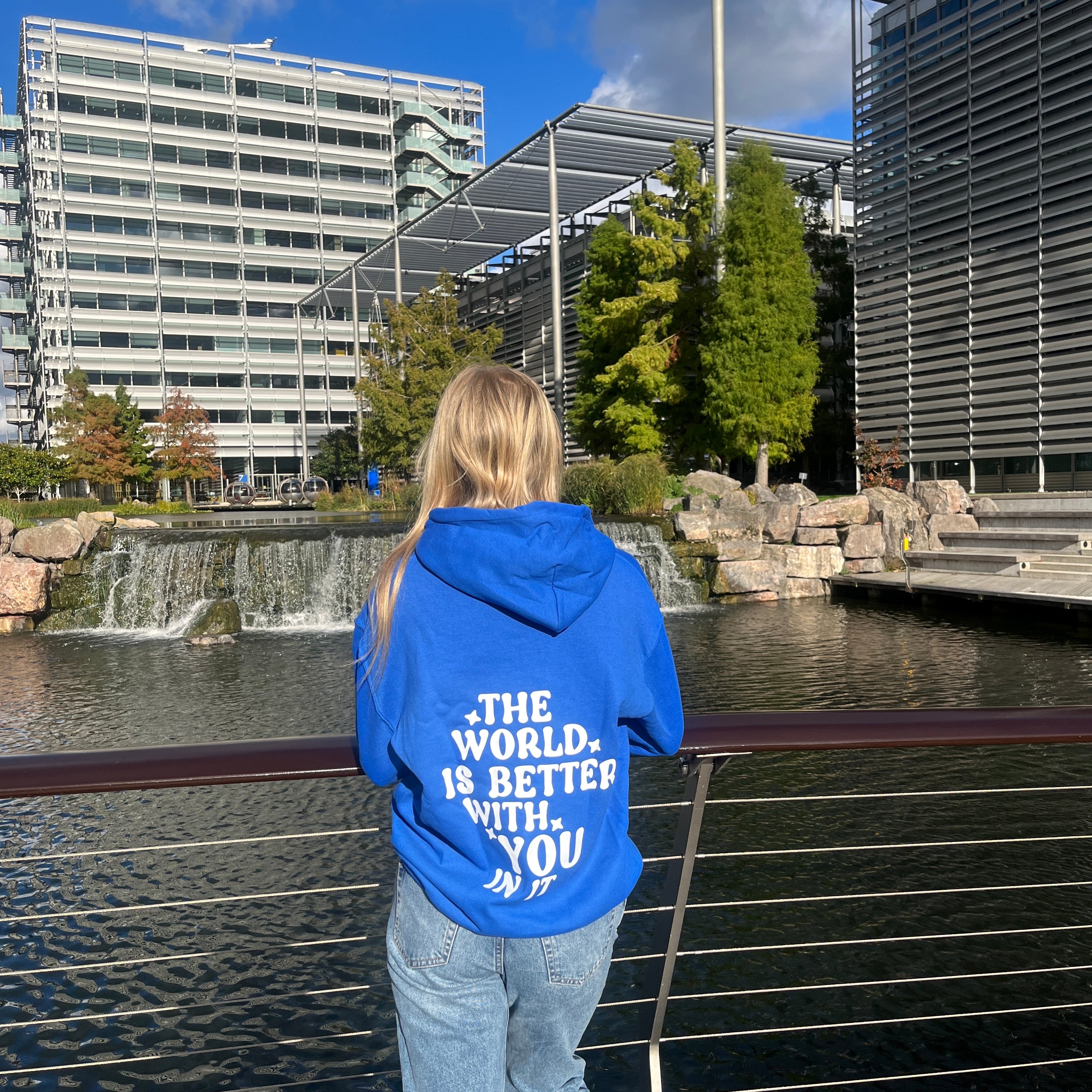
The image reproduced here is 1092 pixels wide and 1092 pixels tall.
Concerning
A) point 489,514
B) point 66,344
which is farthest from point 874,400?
point 66,344

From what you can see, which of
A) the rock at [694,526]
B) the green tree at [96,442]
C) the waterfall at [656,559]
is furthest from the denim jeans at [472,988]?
the green tree at [96,442]

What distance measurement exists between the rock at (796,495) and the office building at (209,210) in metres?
40.6

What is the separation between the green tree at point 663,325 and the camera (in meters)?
22.2

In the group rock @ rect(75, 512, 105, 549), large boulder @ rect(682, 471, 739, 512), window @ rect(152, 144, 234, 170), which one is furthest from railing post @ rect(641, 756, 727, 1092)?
window @ rect(152, 144, 234, 170)

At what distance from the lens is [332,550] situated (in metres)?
17.3

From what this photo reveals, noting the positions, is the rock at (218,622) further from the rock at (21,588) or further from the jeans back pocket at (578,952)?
the jeans back pocket at (578,952)

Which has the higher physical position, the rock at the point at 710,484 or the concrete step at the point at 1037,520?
the rock at the point at 710,484

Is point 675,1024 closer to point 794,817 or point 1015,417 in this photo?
point 794,817

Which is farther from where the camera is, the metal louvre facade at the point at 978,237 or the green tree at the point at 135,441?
the green tree at the point at 135,441

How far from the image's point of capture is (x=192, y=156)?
60.0 m

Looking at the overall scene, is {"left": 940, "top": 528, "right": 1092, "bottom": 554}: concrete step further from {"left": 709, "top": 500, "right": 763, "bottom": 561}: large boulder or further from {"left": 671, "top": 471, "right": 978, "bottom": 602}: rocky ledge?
{"left": 709, "top": 500, "right": 763, "bottom": 561}: large boulder

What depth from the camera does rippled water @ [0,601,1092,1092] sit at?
13.0ft

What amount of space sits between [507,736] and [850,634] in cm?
1249

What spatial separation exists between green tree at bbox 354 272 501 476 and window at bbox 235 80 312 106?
36885mm
